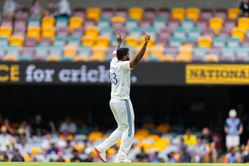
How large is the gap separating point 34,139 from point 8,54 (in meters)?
2.35

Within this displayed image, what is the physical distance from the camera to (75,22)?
27.9 meters

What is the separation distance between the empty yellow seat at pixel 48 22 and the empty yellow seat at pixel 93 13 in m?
1.08

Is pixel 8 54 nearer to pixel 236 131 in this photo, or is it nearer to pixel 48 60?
pixel 48 60

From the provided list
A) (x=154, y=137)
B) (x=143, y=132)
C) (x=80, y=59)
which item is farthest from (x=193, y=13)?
(x=154, y=137)

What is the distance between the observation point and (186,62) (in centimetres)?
2486

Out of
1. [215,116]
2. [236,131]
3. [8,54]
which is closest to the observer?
[236,131]

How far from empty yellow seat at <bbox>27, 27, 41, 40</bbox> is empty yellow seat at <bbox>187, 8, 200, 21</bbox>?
431 centimetres

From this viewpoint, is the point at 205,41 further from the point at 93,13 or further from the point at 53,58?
the point at 53,58

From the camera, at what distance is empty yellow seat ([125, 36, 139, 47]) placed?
2606cm

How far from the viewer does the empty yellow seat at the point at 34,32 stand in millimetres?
27141

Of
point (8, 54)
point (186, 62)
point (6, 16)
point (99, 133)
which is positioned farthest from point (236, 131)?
point (6, 16)

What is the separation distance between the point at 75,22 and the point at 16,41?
1.94 metres

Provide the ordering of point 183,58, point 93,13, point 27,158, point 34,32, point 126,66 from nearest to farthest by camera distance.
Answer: point 126,66
point 27,158
point 183,58
point 34,32
point 93,13

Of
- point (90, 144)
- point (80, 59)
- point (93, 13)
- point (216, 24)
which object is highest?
point (93, 13)
